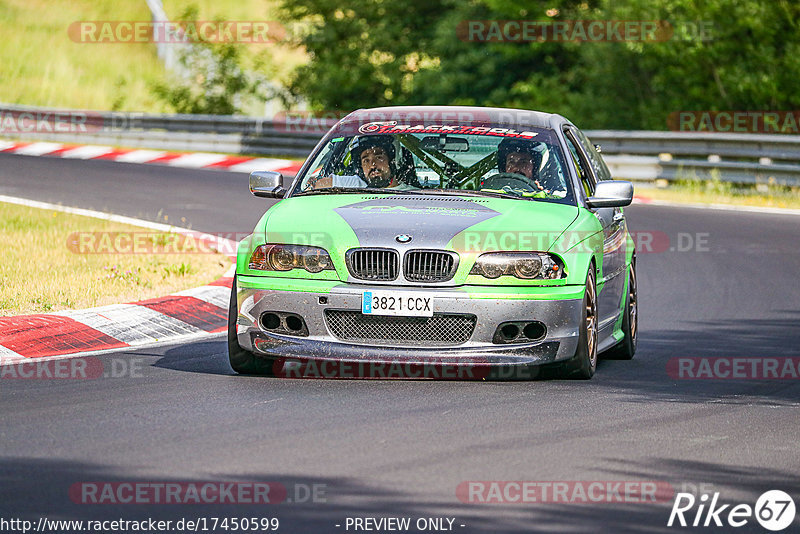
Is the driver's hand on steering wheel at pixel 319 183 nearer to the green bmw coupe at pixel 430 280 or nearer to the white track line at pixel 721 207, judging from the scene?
the green bmw coupe at pixel 430 280

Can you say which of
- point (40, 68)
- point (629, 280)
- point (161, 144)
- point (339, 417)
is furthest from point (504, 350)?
point (40, 68)

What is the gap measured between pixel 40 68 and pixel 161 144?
2120 centimetres

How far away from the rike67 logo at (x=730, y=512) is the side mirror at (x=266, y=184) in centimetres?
432

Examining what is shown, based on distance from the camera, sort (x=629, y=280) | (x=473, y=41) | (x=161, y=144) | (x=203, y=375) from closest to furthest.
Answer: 1. (x=203, y=375)
2. (x=629, y=280)
3. (x=161, y=144)
4. (x=473, y=41)

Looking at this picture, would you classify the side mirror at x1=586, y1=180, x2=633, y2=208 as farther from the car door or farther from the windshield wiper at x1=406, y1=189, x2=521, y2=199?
the windshield wiper at x1=406, y1=189, x2=521, y2=199

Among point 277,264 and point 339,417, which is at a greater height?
point 277,264

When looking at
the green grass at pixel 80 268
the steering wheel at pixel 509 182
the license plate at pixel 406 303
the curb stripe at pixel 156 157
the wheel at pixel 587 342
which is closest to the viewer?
the license plate at pixel 406 303

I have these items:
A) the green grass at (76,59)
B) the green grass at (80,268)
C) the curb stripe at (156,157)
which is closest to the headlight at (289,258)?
the green grass at (80,268)

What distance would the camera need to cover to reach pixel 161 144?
31375 millimetres

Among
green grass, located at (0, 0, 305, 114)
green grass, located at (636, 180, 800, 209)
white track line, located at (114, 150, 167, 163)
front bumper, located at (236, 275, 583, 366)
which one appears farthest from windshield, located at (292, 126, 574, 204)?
green grass, located at (0, 0, 305, 114)

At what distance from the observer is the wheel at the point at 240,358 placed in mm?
8523

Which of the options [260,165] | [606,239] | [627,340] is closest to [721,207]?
[260,165]

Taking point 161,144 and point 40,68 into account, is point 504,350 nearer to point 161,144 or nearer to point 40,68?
point 161,144

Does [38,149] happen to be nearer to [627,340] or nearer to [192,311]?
[192,311]
